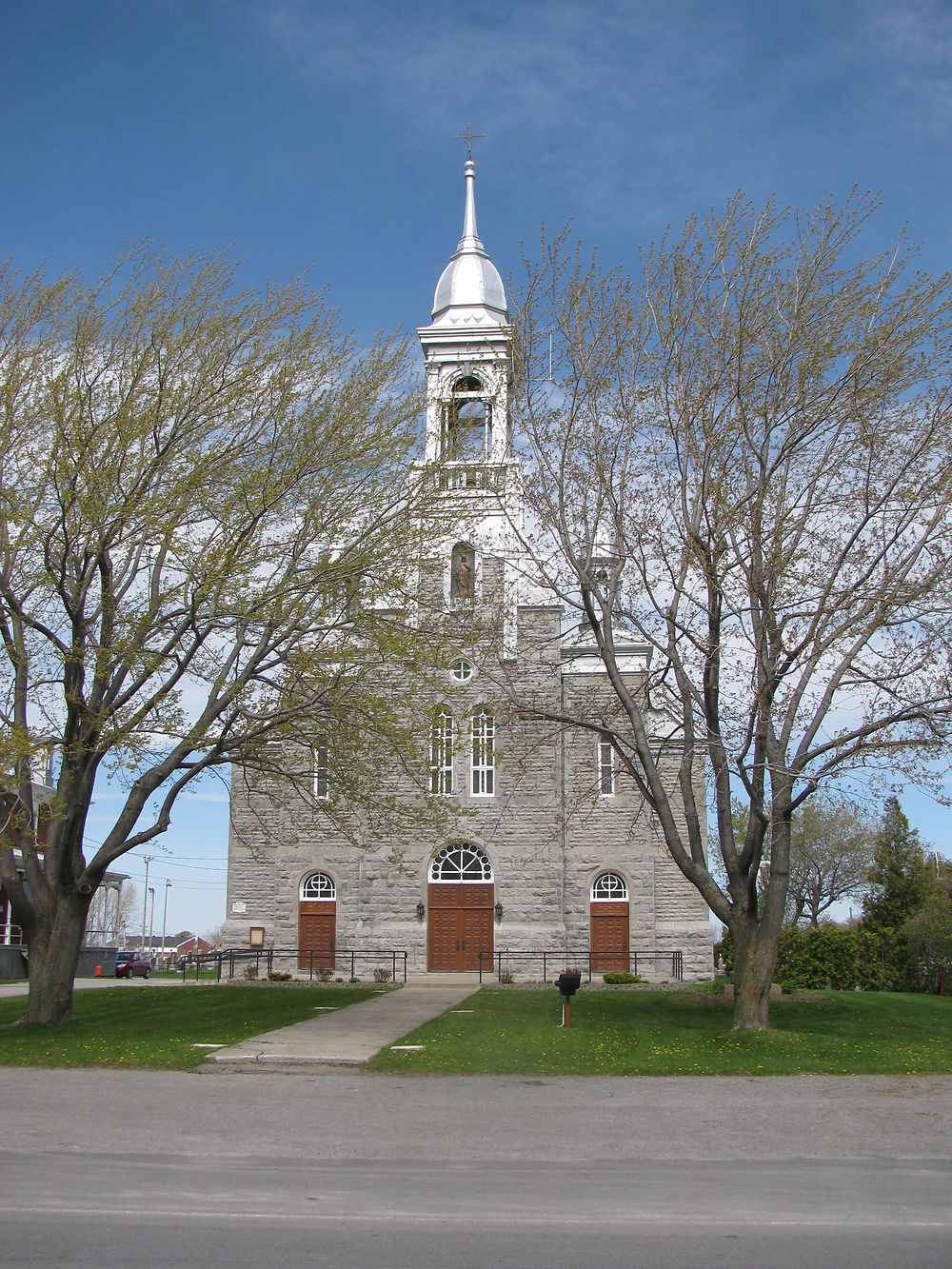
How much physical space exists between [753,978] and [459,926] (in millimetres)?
16143

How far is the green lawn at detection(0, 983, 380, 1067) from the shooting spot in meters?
14.5

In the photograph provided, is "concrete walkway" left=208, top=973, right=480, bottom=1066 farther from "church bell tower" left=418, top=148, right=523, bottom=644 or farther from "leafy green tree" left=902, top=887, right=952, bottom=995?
"leafy green tree" left=902, top=887, right=952, bottom=995

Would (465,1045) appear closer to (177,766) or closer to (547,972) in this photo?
(177,766)

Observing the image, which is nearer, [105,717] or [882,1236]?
[882,1236]

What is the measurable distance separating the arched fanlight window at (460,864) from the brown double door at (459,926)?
0.78ft

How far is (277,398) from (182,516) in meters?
2.49

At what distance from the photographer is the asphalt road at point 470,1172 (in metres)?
6.59

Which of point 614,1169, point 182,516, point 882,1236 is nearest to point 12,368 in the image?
point 182,516

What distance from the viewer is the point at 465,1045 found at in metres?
15.6

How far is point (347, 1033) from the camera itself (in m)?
16.9

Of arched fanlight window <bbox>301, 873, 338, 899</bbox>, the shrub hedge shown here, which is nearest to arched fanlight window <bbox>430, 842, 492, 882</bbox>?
arched fanlight window <bbox>301, 873, 338, 899</bbox>

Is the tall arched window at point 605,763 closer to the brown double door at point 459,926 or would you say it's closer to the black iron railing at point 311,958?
the brown double door at point 459,926

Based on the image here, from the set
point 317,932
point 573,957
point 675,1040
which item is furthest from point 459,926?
point 675,1040

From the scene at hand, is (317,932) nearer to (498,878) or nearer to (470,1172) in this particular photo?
(498,878)
